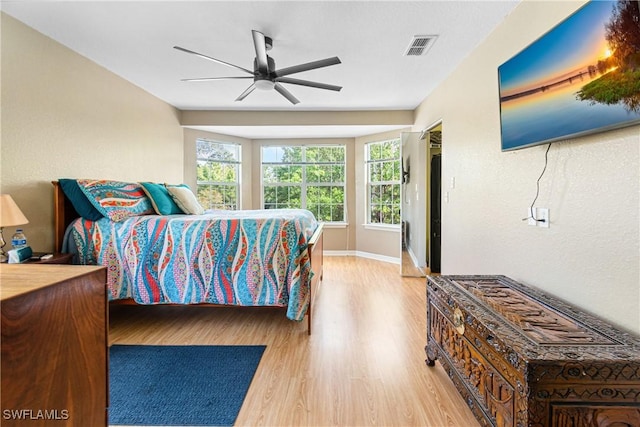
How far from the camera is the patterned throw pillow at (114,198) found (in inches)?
98.3

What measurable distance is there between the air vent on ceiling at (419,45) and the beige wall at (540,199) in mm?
442

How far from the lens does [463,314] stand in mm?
1460

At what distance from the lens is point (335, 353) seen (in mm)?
2156

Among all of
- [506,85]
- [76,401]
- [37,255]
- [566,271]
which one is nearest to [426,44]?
[506,85]

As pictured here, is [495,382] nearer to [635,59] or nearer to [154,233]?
[635,59]

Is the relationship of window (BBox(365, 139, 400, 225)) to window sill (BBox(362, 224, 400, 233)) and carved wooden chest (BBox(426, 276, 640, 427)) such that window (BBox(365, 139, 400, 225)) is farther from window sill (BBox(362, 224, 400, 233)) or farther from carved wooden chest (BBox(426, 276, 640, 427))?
carved wooden chest (BBox(426, 276, 640, 427))

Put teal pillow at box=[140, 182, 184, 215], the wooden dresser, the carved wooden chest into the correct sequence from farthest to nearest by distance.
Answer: teal pillow at box=[140, 182, 184, 215]
the carved wooden chest
the wooden dresser

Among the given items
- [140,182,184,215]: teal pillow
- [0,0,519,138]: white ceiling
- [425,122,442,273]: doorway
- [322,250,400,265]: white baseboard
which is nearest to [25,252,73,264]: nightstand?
[140,182,184,215]: teal pillow

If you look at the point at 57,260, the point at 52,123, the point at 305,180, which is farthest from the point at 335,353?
the point at 305,180

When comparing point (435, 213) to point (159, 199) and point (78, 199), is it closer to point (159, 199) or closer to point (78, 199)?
point (159, 199)

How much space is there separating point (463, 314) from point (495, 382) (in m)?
0.33

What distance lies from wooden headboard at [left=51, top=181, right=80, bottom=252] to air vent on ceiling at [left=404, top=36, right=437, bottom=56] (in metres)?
3.36

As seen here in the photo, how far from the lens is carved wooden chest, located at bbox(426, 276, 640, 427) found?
3.22 ft

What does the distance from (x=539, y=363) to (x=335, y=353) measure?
1444 mm
